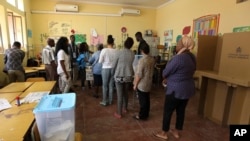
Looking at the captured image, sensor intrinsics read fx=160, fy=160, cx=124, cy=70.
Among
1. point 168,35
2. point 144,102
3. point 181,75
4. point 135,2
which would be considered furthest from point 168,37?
point 181,75

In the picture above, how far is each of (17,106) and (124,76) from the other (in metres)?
1.62

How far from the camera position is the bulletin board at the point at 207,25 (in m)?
4.24

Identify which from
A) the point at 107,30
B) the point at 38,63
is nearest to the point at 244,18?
the point at 107,30

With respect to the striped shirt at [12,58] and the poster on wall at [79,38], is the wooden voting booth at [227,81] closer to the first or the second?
the striped shirt at [12,58]

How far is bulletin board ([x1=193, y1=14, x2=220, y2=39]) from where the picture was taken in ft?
13.9

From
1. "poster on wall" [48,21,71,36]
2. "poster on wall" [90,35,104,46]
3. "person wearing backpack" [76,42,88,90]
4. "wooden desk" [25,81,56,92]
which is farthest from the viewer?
"poster on wall" [90,35,104,46]

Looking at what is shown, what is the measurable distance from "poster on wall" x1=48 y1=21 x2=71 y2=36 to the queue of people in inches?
95.9

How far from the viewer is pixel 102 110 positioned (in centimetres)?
338

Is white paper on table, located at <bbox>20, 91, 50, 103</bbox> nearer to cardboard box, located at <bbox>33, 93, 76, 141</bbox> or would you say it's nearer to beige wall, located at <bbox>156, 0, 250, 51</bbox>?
cardboard box, located at <bbox>33, 93, 76, 141</bbox>

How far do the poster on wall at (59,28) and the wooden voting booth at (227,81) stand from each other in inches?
208

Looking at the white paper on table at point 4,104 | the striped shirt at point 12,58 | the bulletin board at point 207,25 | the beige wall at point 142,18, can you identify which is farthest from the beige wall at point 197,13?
the striped shirt at point 12,58

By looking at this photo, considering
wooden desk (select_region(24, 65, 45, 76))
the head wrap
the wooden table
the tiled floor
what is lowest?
the tiled floor

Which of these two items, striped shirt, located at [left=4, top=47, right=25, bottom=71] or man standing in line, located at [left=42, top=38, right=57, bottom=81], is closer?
striped shirt, located at [left=4, top=47, right=25, bottom=71]

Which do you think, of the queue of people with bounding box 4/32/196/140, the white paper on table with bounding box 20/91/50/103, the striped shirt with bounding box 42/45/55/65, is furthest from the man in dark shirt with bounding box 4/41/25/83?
the white paper on table with bounding box 20/91/50/103
